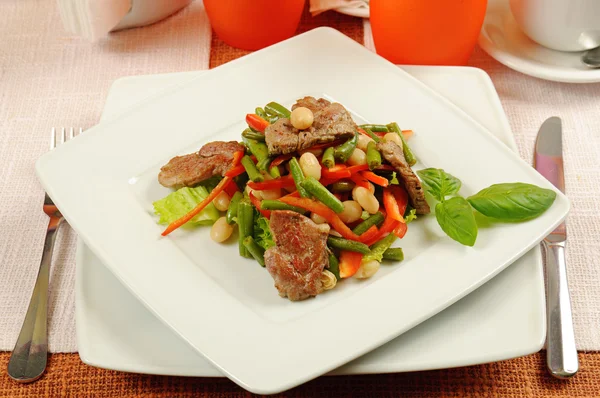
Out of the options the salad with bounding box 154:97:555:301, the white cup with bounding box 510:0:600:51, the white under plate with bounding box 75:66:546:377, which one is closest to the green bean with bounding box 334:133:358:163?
the salad with bounding box 154:97:555:301

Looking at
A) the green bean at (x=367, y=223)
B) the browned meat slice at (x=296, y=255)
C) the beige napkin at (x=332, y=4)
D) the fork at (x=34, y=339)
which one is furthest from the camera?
the beige napkin at (x=332, y=4)

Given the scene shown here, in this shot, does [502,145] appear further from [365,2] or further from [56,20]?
[56,20]

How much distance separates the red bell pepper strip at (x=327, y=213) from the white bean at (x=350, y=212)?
0.11 ft

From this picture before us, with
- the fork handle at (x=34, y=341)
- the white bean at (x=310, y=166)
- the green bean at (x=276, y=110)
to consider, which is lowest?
the fork handle at (x=34, y=341)

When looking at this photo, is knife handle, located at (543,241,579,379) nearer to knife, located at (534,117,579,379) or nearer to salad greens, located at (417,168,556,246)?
knife, located at (534,117,579,379)

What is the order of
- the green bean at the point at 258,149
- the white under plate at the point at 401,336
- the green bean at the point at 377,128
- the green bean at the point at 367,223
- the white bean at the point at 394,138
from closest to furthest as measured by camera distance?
the white under plate at the point at 401,336 → the green bean at the point at 367,223 → the green bean at the point at 258,149 → the white bean at the point at 394,138 → the green bean at the point at 377,128

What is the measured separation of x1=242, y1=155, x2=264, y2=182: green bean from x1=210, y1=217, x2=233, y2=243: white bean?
0.21m

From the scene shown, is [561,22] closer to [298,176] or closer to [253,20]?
[253,20]

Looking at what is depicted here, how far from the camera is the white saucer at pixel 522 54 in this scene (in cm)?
349

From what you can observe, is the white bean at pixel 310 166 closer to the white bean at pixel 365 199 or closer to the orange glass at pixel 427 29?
the white bean at pixel 365 199

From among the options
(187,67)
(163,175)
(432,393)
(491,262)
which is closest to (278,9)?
(187,67)

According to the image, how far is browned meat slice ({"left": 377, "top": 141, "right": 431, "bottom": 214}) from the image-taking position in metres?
2.50

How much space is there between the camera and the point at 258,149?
2.62 meters

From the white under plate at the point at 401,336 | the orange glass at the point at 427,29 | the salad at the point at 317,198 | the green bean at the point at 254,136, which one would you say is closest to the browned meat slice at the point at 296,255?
the salad at the point at 317,198
